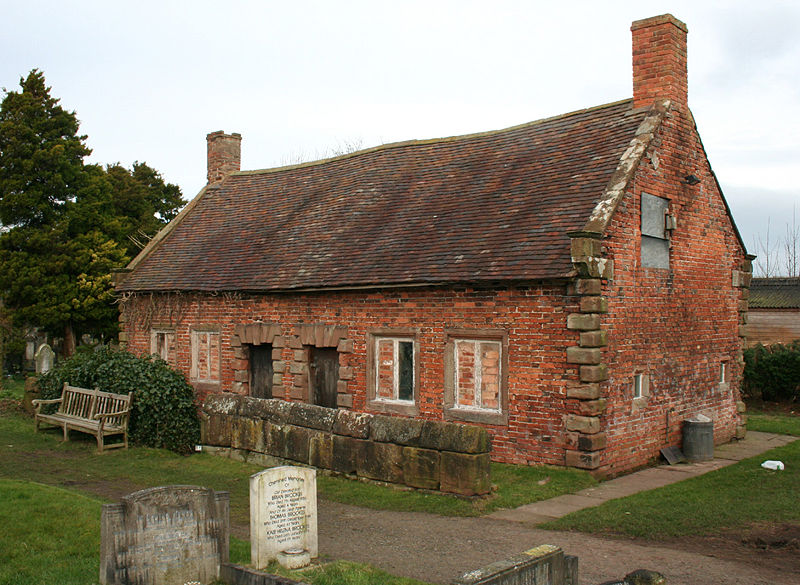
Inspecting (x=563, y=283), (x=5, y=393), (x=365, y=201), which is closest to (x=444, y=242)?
(x=563, y=283)

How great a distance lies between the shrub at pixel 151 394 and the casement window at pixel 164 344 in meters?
2.59

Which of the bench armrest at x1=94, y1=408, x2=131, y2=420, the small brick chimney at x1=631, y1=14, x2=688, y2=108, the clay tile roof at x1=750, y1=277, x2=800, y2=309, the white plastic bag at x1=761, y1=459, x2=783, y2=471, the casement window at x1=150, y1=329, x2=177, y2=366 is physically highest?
the small brick chimney at x1=631, y1=14, x2=688, y2=108

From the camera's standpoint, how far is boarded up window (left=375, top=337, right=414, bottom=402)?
15219 millimetres

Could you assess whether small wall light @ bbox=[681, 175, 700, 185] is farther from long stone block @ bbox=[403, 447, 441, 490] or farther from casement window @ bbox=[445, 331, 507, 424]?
long stone block @ bbox=[403, 447, 441, 490]

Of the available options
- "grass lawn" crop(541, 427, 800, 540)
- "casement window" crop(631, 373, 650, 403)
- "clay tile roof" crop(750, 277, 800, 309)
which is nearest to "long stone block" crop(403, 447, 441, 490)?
"grass lawn" crop(541, 427, 800, 540)

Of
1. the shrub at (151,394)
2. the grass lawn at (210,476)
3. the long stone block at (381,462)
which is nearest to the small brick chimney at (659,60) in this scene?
the grass lawn at (210,476)

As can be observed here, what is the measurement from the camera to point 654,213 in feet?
47.5

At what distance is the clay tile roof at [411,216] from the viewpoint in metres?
14.1

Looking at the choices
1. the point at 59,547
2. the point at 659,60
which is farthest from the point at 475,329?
the point at 59,547

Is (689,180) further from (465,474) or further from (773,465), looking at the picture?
(465,474)

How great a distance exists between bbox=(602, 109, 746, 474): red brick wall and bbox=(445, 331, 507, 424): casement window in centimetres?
188

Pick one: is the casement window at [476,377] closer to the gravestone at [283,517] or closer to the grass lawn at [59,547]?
the grass lawn at [59,547]

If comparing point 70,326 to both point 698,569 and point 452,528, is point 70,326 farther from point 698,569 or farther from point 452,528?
point 698,569

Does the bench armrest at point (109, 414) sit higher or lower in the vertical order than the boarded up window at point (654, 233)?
lower
